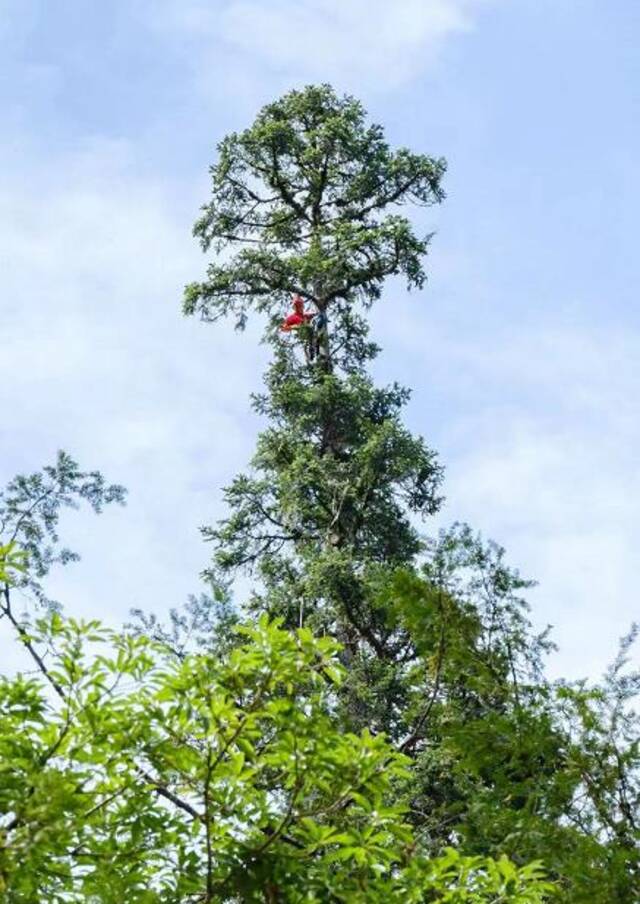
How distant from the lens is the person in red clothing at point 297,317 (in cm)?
2230

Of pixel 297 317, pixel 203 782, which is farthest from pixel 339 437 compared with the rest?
pixel 203 782

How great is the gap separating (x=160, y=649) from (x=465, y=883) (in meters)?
1.79

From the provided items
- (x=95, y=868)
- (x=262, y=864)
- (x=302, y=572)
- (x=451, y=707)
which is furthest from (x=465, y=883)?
(x=302, y=572)

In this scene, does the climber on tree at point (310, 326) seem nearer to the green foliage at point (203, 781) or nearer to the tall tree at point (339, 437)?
the tall tree at point (339, 437)

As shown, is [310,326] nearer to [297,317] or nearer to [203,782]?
[297,317]

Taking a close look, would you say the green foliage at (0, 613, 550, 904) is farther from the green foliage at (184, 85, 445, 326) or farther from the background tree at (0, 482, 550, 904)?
the green foliage at (184, 85, 445, 326)

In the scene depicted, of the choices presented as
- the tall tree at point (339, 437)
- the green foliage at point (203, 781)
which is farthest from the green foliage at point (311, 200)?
the green foliage at point (203, 781)

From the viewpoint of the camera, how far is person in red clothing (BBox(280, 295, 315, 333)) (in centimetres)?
2230

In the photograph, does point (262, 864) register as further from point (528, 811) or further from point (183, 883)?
point (528, 811)

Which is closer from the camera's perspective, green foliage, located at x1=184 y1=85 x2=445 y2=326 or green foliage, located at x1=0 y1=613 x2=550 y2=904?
green foliage, located at x1=0 y1=613 x2=550 y2=904

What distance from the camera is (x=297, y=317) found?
2231 cm

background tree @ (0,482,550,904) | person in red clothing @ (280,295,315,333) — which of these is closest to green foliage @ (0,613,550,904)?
background tree @ (0,482,550,904)

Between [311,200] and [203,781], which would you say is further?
[311,200]

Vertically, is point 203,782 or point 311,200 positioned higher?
point 311,200
